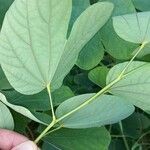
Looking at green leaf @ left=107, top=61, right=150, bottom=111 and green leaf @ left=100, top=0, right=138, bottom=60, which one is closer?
green leaf @ left=107, top=61, right=150, bottom=111

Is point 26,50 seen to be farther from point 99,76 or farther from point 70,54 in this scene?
point 99,76

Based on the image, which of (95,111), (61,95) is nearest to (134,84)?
(95,111)

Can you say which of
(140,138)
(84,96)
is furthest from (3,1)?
(140,138)

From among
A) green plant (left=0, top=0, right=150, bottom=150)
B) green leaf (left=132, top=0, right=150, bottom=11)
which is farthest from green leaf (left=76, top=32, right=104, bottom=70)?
green leaf (left=132, top=0, right=150, bottom=11)

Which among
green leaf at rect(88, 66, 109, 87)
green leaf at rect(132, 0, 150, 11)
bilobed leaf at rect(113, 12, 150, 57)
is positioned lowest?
green leaf at rect(88, 66, 109, 87)

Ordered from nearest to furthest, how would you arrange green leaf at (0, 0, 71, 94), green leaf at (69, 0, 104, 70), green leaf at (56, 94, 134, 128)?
1. green leaf at (0, 0, 71, 94)
2. green leaf at (56, 94, 134, 128)
3. green leaf at (69, 0, 104, 70)

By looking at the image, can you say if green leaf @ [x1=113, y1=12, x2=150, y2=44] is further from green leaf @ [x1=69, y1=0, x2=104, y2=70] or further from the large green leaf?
green leaf @ [x1=69, y1=0, x2=104, y2=70]

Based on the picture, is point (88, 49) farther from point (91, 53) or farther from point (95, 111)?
point (95, 111)
